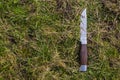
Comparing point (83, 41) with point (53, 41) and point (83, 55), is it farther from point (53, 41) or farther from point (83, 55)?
point (53, 41)

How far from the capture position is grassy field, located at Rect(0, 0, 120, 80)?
2.24 metres

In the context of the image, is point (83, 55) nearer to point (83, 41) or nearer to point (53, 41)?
point (83, 41)

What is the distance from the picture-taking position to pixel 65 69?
2297 millimetres

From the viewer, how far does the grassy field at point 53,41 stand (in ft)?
7.36

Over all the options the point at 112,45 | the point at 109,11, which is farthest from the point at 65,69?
the point at 109,11

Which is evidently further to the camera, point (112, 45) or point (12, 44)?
point (112, 45)

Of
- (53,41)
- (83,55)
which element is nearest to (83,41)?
(83,55)

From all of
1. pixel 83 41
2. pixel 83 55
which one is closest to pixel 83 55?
pixel 83 55

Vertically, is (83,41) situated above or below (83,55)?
above

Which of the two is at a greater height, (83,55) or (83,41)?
(83,41)

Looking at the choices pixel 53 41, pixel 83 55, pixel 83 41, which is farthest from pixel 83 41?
pixel 53 41

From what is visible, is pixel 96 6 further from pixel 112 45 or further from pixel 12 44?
pixel 12 44

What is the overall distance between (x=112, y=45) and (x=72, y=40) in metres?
0.36

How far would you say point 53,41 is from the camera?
2312 mm
